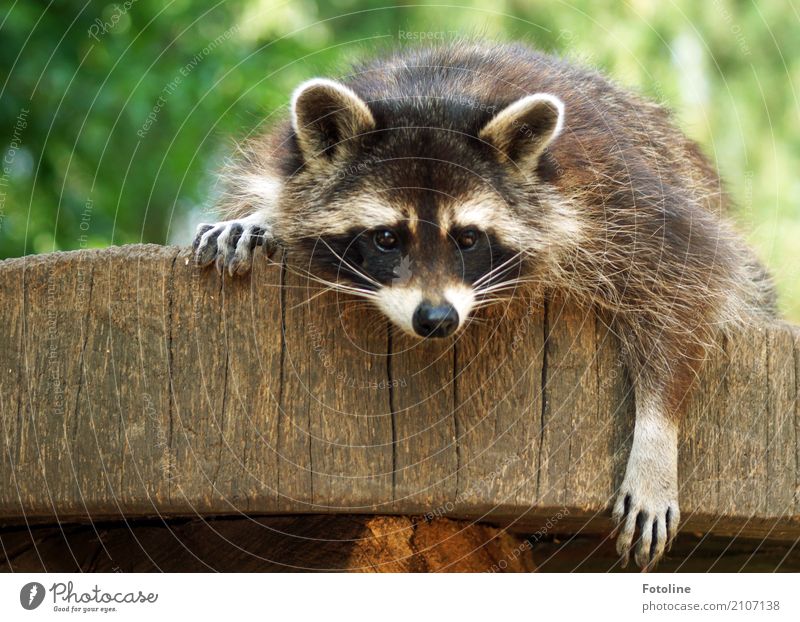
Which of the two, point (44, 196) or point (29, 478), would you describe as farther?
point (44, 196)

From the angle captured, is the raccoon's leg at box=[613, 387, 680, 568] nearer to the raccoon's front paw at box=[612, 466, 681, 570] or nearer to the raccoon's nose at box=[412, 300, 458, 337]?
the raccoon's front paw at box=[612, 466, 681, 570]

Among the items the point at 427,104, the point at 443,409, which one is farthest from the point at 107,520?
the point at 427,104

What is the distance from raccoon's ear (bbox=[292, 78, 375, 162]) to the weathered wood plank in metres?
0.67

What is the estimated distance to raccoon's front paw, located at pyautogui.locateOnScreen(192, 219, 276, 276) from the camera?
149 inches

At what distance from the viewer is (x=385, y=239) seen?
4.01 m

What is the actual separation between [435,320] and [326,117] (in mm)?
1095

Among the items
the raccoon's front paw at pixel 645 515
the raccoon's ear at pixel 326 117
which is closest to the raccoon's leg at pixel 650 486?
the raccoon's front paw at pixel 645 515

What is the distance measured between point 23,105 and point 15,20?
2.06ft

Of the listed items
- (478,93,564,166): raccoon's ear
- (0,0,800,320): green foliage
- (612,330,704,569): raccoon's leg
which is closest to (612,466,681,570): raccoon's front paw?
(612,330,704,569): raccoon's leg

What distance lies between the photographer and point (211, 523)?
13.2 feet

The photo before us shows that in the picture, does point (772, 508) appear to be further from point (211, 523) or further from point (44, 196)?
point (44, 196)

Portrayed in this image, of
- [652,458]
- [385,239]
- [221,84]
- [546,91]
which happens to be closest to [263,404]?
[385,239]

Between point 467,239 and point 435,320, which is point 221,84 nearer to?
point 467,239

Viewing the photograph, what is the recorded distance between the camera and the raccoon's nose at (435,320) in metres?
3.64
